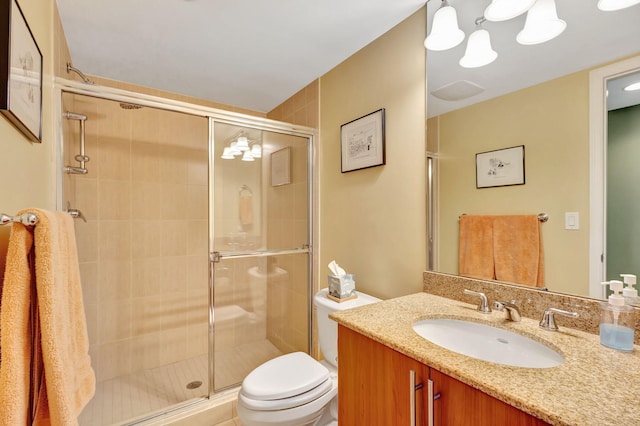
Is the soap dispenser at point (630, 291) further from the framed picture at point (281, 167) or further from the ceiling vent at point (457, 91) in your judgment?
the framed picture at point (281, 167)

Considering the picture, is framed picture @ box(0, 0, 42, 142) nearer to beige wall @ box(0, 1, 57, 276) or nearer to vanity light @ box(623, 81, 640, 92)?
beige wall @ box(0, 1, 57, 276)

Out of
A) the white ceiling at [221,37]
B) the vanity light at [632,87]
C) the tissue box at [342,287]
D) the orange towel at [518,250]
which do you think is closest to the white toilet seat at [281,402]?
the tissue box at [342,287]

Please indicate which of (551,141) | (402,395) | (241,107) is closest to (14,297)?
(402,395)

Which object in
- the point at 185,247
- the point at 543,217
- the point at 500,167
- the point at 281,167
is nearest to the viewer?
the point at 543,217

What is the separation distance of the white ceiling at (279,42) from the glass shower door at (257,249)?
1.53ft

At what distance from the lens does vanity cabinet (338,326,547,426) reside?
63 centimetres

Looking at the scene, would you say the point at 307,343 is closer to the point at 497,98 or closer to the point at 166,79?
the point at 497,98

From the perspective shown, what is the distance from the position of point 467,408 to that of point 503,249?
0.69 m

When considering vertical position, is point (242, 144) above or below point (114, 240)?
above

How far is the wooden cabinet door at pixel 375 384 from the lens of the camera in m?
0.77

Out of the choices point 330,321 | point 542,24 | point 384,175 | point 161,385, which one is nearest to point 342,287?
point 330,321

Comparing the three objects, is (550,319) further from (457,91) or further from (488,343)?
(457,91)

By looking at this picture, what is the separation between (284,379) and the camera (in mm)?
1358

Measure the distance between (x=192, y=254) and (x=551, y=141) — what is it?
240 centimetres
